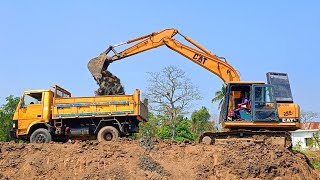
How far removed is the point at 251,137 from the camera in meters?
16.5

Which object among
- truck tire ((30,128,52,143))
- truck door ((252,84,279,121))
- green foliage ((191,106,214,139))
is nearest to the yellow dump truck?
truck tire ((30,128,52,143))

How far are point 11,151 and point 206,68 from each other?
27.6 ft

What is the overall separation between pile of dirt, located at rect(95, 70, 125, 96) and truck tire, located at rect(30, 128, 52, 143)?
2622 millimetres

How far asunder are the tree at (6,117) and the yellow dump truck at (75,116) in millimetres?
23134

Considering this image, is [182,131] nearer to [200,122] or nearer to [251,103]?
[200,122]

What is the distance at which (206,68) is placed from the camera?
62.7 feet

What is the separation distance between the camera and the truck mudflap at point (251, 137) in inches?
641

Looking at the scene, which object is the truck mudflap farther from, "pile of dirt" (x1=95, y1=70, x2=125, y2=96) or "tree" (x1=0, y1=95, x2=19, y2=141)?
"tree" (x1=0, y1=95, x2=19, y2=141)

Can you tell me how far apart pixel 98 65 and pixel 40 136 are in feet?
12.4

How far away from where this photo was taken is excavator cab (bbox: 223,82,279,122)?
16.3 m

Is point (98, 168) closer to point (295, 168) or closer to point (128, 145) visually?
point (128, 145)

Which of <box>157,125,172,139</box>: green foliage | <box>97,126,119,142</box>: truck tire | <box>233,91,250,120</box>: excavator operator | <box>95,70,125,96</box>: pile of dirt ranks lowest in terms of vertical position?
<box>157,125,172,139</box>: green foliage

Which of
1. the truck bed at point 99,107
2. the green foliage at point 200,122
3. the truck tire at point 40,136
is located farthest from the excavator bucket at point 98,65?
the green foliage at point 200,122

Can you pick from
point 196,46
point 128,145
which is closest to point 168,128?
point 196,46
